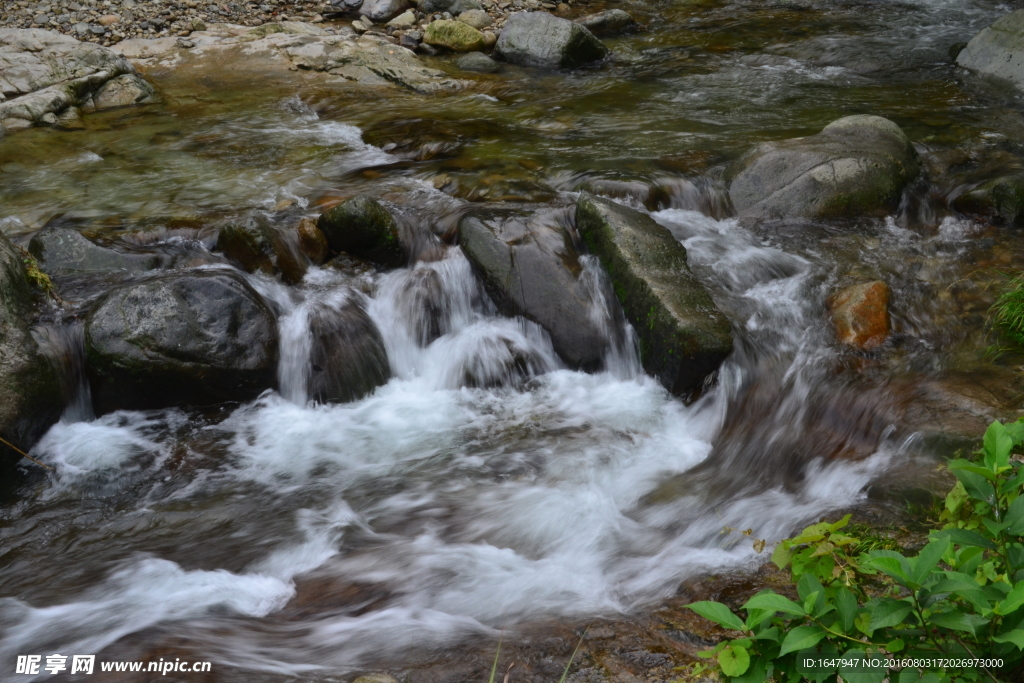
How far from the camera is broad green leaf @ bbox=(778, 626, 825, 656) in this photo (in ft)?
5.37

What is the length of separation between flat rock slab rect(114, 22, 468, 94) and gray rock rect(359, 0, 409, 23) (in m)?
0.88

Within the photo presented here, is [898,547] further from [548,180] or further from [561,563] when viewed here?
[548,180]

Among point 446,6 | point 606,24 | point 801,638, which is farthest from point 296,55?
point 801,638

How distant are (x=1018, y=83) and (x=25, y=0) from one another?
13859 millimetres

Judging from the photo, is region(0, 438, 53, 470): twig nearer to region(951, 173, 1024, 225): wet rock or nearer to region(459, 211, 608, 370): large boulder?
region(459, 211, 608, 370): large boulder

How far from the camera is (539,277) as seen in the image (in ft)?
18.6

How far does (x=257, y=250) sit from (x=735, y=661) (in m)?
5.03

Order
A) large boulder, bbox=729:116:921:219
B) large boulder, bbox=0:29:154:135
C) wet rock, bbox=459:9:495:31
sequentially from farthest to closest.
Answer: wet rock, bbox=459:9:495:31
large boulder, bbox=0:29:154:135
large boulder, bbox=729:116:921:219

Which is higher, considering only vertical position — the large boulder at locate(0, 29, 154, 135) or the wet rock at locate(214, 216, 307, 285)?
the large boulder at locate(0, 29, 154, 135)

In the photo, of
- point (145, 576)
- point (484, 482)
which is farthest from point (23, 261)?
point (484, 482)

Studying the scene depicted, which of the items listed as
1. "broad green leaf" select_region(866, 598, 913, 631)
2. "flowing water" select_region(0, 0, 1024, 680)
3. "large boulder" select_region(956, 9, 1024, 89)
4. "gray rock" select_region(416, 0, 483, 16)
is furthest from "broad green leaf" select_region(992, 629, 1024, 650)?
"gray rock" select_region(416, 0, 483, 16)

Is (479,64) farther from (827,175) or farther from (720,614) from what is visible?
(720,614)

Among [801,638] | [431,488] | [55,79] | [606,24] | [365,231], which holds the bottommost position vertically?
[431,488]

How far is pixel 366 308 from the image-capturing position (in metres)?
5.79
